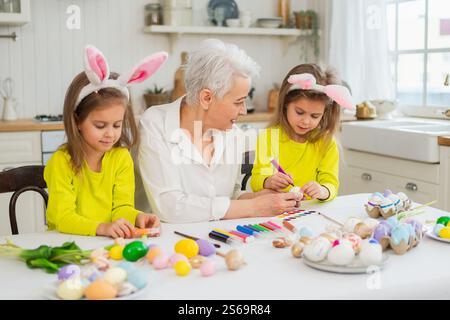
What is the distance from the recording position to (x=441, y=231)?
1477 millimetres

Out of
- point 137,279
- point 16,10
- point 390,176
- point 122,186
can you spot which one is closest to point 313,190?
point 122,186

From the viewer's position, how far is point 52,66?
4.00 metres

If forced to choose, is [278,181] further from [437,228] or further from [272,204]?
[437,228]

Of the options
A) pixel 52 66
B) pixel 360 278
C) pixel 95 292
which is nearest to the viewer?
pixel 95 292

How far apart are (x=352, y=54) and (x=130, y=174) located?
8.99 ft

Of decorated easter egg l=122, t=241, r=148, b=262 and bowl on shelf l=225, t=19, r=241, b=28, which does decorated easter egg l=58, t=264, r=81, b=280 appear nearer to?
decorated easter egg l=122, t=241, r=148, b=262

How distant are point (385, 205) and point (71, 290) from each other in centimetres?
94

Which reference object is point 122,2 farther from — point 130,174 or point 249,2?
point 130,174

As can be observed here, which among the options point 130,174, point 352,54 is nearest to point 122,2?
point 352,54

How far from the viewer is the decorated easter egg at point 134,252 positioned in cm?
131

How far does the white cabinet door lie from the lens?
3455 mm

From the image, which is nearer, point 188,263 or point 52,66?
point 188,263

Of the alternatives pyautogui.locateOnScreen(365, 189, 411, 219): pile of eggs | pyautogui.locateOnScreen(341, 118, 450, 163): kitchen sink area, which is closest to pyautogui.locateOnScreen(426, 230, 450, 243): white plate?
pyautogui.locateOnScreen(365, 189, 411, 219): pile of eggs

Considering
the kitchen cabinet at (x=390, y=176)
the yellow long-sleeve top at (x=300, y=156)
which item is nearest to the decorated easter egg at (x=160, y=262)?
the yellow long-sleeve top at (x=300, y=156)
